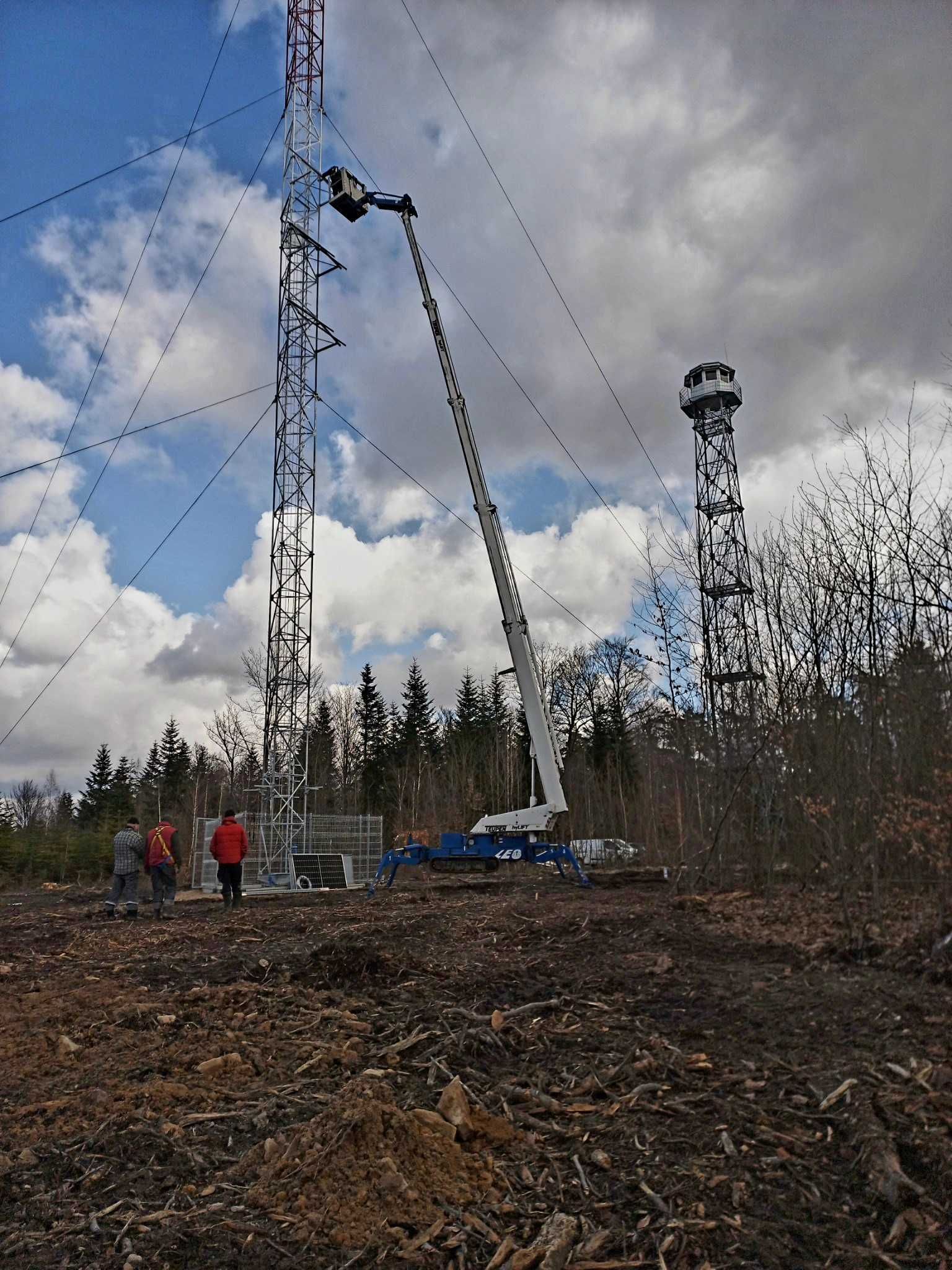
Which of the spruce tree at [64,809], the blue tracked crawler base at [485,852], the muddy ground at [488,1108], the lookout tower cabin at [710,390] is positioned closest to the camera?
the muddy ground at [488,1108]

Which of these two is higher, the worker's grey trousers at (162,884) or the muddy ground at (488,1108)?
the worker's grey trousers at (162,884)

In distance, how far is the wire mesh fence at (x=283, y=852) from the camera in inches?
904

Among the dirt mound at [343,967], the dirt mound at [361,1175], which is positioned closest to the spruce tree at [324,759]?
the dirt mound at [343,967]

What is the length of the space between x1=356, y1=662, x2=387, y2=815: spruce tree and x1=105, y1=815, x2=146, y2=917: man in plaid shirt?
35.8 m

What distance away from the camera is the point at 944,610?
9.70 m

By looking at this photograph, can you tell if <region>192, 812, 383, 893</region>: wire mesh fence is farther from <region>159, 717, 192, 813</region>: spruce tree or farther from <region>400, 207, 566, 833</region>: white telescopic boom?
<region>159, 717, 192, 813</region>: spruce tree

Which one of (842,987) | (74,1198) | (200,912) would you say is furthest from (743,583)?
(74,1198)

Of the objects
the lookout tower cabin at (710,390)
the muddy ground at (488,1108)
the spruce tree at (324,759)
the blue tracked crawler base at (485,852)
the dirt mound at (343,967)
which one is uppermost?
the lookout tower cabin at (710,390)

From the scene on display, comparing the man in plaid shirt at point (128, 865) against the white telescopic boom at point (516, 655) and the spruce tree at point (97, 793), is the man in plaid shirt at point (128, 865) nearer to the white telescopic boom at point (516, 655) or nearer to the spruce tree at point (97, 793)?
the white telescopic boom at point (516, 655)

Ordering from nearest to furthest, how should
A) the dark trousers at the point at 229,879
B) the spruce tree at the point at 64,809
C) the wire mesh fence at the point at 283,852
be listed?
the dark trousers at the point at 229,879
the wire mesh fence at the point at 283,852
the spruce tree at the point at 64,809

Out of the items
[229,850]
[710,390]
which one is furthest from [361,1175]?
[710,390]

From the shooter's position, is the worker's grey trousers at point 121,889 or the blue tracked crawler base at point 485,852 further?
the blue tracked crawler base at point 485,852

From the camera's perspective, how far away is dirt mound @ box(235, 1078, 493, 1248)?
13.0 feet

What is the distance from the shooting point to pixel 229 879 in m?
15.7
